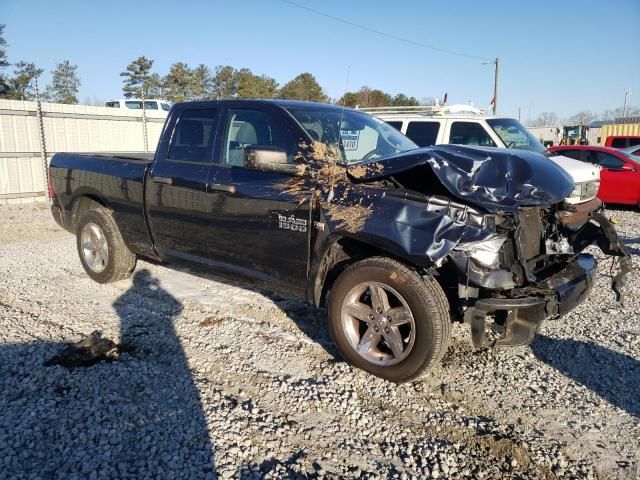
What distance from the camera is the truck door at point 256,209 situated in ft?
12.3

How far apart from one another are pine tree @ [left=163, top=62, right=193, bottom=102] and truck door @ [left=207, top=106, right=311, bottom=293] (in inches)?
1540

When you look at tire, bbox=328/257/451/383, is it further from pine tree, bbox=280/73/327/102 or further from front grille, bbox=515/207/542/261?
pine tree, bbox=280/73/327/102

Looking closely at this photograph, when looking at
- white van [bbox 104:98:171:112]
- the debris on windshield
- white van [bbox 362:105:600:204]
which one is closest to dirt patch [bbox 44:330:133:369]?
the debris on windshield

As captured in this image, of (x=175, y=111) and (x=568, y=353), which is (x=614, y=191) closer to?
(x=568, y=353)

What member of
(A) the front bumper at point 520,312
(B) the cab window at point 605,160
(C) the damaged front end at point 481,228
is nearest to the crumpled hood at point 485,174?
(C) the damaged front end at point 481,228

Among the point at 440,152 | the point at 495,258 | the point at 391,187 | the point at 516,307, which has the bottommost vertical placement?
the point at 516,307

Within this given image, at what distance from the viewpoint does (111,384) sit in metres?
3.37

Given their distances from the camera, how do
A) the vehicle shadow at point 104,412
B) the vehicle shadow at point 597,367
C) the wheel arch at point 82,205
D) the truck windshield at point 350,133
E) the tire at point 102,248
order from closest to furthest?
the vehicle shadow at point 104,412, the vehicle shadow at point 597,367, the truck windshield at point 350,133, the tire at point 102,248, the wheel arch at point 82,205

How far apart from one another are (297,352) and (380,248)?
3.96 feet

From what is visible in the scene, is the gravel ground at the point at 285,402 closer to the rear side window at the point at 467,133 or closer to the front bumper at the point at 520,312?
the front bumper at the point at 520,312

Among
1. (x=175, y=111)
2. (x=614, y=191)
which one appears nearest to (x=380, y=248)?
(x=175, y=111)

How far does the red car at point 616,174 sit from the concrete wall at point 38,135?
41.8 ft

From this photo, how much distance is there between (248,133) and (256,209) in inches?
29.3

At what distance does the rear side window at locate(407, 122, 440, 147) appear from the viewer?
29.8 feet
